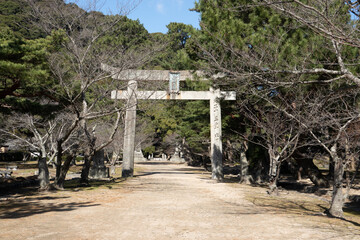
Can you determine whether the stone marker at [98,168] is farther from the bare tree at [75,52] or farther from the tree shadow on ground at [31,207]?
the tree shadow on ground at [31,207]

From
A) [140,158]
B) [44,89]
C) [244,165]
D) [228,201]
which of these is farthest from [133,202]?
[140,158]

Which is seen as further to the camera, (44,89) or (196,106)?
(196,106)

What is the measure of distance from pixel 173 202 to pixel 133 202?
1.14 m

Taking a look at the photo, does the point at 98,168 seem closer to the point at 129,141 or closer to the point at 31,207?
the point at 129,141

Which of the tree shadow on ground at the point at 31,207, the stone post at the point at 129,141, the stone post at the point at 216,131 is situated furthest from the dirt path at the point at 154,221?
the stone post at the point at 129,141

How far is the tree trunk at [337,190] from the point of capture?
21.7 feet

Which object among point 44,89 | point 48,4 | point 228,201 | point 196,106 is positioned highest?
point 48,4

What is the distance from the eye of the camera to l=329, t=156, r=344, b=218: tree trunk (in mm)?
6621

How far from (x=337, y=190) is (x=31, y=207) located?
7169 millimetres

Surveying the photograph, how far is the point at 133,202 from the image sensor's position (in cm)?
853

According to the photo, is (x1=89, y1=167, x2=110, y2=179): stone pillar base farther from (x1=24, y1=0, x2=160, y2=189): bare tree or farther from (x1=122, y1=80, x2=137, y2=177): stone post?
(x1=24, y1=0, x2=160, y2=189): bare tree

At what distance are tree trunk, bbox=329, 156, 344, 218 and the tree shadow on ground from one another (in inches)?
232

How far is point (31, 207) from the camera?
729 cm

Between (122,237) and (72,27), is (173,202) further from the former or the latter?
(72,27)
